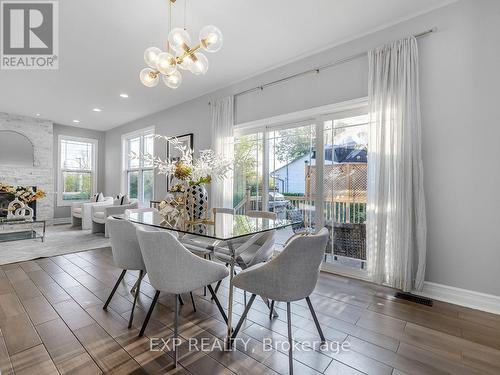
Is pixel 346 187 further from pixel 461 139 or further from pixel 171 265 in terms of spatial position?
pixel 171 265

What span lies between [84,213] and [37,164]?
2.12 meters

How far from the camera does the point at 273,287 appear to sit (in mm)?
1554

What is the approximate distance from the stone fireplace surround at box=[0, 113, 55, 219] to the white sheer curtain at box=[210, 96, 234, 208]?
17.7 feet

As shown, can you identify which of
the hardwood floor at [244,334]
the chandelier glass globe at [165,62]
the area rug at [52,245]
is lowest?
the hardwood floor at [244,334]

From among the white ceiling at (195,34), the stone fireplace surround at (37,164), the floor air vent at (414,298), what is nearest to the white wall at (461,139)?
the floor air vent at (414,298)

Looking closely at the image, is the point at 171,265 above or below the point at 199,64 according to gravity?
below

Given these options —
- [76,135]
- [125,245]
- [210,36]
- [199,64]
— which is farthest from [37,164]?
[210,36]

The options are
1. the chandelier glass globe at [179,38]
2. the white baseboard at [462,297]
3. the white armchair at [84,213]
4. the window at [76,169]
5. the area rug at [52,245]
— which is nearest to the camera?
the chandelier glass globe at [179,38]

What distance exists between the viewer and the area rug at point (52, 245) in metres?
3.89

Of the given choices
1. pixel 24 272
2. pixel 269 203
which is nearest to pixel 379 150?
pixel 269 203

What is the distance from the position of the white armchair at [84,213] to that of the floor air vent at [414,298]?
6353mm

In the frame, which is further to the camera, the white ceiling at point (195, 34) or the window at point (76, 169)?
the window at point (76, 169)

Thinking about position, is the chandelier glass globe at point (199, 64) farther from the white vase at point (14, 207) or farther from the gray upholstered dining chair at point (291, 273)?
the white vase at point (14, 207)

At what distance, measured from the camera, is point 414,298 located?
2459mm
